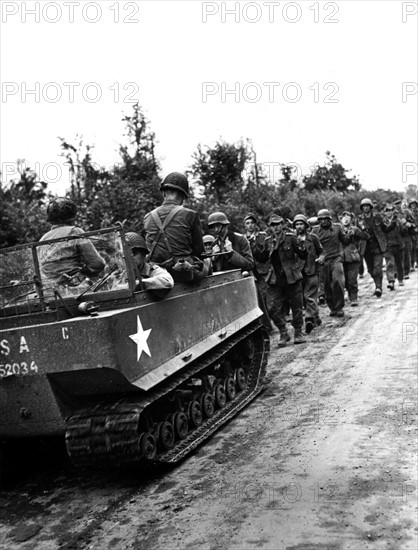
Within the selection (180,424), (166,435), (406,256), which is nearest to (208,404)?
(180,424)

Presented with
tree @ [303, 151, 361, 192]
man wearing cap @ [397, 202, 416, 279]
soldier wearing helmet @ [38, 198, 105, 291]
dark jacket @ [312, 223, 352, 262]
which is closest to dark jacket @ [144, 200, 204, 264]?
soldier wearing helmet @ [38, 198, 105, 291]

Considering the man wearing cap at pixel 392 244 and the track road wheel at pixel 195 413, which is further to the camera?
the man wearing cap at pixel 392 244

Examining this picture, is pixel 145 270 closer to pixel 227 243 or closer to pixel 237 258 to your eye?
pixel 237 258

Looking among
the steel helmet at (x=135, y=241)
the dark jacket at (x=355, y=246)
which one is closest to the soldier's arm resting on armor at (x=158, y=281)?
the steel helmet at (x=135, y=241)

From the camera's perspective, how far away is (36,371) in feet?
17.4

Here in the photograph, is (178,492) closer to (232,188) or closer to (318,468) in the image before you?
(318,468)

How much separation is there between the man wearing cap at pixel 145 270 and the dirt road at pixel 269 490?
151cm

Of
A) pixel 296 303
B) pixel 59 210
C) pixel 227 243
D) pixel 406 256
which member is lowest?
pixel 296 303

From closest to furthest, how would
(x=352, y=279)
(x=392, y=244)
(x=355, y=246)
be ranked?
(x=352, y=279) → (x=355, y=246) → (x=392, y=244)

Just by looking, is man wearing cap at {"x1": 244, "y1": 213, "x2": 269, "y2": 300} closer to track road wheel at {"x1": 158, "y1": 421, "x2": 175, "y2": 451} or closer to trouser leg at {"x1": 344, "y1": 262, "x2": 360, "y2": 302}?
trouser leg at {"x1": 344, "y1": 262, "x2": 360, "y2": 302}

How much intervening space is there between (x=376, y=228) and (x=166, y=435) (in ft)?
34.3

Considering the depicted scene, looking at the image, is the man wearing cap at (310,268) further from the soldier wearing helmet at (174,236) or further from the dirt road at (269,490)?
the soldier wearing helmet at (174,236)

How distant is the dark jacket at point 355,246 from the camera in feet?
46.9

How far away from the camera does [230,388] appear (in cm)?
784
